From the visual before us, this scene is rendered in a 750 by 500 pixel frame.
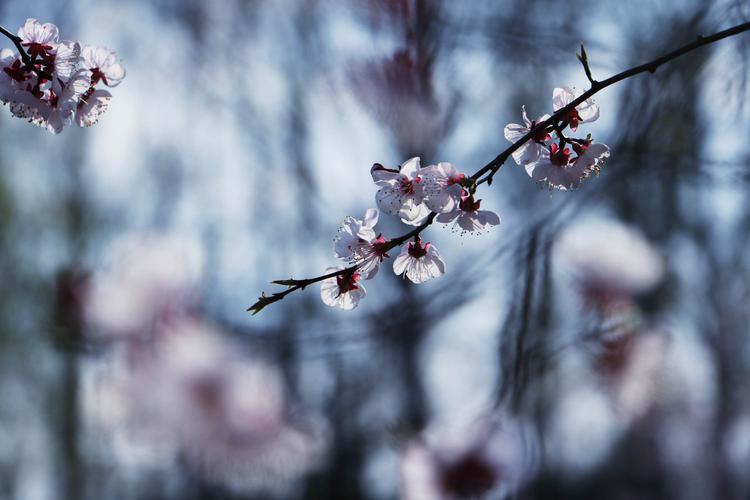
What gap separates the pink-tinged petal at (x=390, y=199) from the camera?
40.9 inches

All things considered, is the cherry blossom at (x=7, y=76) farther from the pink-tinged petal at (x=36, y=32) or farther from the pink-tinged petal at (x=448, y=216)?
the pink-tinged petal at (x=448, y=216)

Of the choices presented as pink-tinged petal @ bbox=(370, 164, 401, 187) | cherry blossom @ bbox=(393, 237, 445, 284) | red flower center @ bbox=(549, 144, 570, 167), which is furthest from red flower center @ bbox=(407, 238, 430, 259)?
red flower center @ bbox=(549, 144, 570, 167)

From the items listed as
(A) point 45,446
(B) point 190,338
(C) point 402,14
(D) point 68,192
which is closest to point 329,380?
(B) point 190,338

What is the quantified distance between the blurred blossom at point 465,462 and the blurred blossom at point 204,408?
14.6 inches

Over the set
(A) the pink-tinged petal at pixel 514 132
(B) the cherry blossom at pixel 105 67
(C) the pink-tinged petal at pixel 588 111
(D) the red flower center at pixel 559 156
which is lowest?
(D) the red flower center at pixel 559 156

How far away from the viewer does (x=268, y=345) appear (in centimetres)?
144

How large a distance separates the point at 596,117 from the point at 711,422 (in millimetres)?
6537

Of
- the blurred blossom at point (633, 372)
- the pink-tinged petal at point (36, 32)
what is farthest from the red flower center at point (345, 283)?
the blurred blossom at point (633, 372)

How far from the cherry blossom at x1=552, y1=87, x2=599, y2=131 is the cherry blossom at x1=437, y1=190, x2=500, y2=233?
0.62ft

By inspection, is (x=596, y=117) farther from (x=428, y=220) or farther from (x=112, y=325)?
(x=112, y=325)

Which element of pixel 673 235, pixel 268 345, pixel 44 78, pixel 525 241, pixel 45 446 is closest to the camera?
pixel 44 78

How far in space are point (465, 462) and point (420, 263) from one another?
0.83m

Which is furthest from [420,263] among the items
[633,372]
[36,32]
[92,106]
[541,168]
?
[633,372]

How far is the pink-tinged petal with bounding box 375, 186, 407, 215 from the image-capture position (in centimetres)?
104
